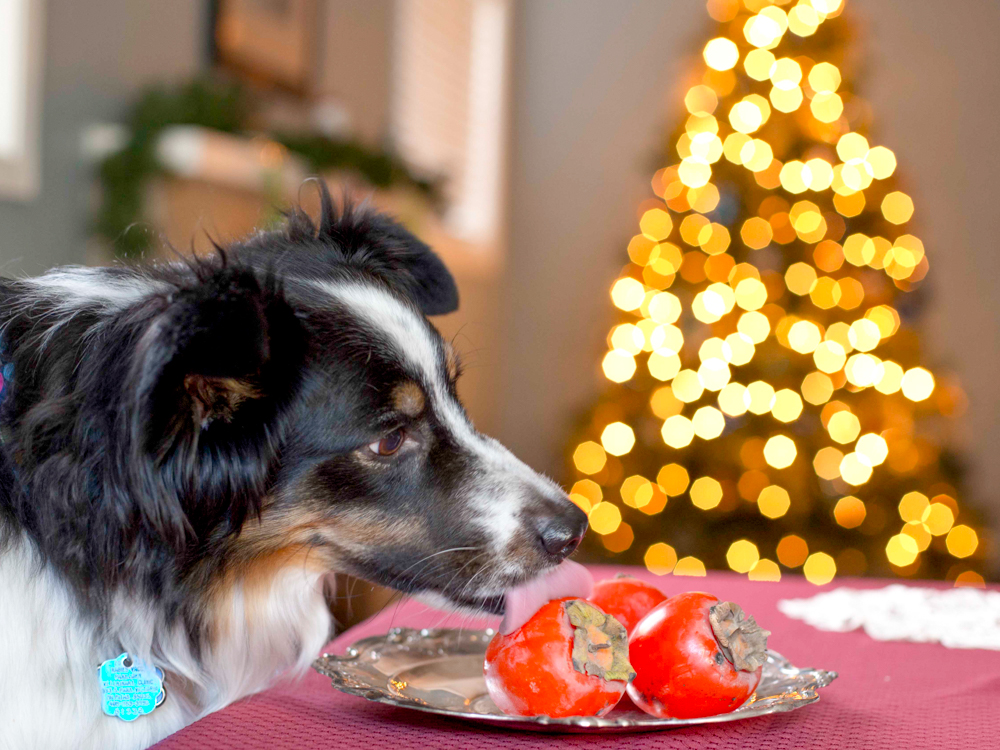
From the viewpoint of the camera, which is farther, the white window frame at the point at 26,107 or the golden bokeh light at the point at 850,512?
the golden bokeh light at the point at 850,512

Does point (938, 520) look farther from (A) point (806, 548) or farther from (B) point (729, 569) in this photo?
(B) point (729, 569)

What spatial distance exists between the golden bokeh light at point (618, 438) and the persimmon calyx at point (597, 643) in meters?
3.75

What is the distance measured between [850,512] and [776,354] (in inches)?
31.5

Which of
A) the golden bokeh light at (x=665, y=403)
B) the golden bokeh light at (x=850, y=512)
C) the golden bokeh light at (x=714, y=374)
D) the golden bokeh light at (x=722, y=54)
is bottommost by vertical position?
the golden bokeh light at (x=850, y=512)

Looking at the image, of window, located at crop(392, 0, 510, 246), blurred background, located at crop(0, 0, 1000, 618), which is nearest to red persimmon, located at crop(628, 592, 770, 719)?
blurred background, located at crop(0, 0, 1000, 618)

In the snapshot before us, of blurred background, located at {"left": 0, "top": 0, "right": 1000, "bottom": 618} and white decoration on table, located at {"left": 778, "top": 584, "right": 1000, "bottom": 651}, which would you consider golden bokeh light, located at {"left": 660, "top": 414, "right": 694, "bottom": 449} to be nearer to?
blurred background, located at {"left": 0, "top": 0, "right": 1000, "bottom": 618}

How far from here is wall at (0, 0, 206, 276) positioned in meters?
3.11

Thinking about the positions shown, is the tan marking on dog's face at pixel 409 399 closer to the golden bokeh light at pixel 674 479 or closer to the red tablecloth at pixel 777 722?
the red tablecloth at pixel 777 722

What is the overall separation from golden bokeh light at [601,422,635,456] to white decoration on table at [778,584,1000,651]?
2977 mm

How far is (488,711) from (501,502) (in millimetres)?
358

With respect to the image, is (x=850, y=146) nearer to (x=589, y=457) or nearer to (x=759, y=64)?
(x=759, y=64)

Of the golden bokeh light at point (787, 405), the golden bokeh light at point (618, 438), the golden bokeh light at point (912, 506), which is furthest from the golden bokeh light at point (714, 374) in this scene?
the golden bokeh light at point (912, 506)

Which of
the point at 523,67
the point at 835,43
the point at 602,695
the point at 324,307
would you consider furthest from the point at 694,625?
the point at 523,67

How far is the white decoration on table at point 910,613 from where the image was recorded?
133cm
